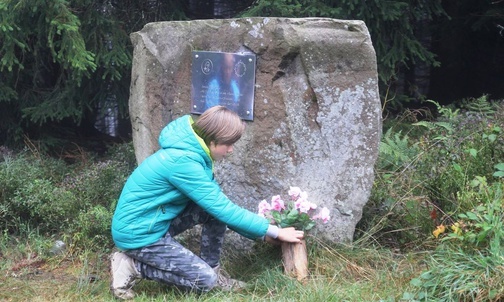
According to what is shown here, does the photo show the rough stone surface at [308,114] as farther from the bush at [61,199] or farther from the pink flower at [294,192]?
the bush at [61,199]

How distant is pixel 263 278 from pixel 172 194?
79 centimetres

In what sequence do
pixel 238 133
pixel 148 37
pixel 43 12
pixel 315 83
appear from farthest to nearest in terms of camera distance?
pixel 43 12 → pixel 148 37 → pixel 315 83 → pixel 238 133

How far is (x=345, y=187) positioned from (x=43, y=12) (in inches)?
123

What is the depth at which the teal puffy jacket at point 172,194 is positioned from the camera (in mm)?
3787

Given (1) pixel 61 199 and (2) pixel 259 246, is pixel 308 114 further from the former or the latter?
(1) pixel 61 199

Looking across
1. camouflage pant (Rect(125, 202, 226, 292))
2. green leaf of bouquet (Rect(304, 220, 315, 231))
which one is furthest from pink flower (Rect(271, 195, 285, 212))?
camouflage pant (Rect(125, 202, 226, 292))

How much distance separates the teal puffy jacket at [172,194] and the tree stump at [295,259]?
11.1 inches

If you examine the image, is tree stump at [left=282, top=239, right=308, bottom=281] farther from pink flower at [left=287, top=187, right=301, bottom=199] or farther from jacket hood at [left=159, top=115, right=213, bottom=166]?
jacket hood at [left=159, top=115, right=213, bottom=166]

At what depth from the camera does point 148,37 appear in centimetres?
486

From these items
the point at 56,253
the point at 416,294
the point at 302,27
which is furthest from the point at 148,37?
the point at 416,294

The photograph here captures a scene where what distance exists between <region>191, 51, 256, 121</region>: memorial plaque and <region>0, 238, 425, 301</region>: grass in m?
0.99

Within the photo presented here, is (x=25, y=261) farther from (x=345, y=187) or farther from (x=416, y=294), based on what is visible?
(x=416, y=294)

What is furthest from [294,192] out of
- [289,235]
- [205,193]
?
[205,193]

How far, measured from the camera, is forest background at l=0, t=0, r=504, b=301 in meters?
3.84
